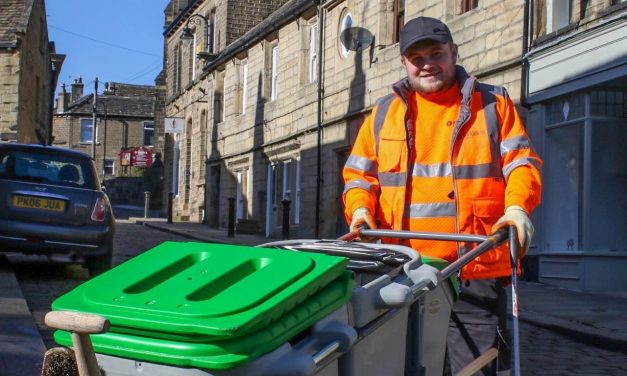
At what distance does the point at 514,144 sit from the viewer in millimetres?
3547

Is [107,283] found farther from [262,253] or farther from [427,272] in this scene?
[427,272]

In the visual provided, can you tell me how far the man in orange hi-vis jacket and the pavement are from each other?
3046mm

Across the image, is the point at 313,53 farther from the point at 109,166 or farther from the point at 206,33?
the point at 109,166

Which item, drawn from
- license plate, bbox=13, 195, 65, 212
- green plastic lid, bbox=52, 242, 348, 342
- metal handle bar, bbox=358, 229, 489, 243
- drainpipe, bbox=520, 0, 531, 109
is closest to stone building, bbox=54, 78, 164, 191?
drainpipe, bbox=520, 0, 531, 109

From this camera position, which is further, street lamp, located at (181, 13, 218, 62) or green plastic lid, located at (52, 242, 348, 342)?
street lamp, located at (181, 13, 218, 62)

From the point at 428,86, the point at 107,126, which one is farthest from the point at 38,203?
the point at 107,126

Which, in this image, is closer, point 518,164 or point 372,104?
point 518,164

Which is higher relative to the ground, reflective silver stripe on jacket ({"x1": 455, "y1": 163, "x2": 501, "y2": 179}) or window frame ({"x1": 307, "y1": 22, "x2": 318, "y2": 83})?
window frame ({"x1": 307, "y1": 22, "x2": 318, "y2": 83})

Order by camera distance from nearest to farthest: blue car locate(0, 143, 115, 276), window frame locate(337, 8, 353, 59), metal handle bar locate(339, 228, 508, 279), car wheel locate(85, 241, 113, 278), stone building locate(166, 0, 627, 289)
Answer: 1. metal handle bar locate(339, 228, 508, 279)
2. blue car locate(0, 143, 115, 276)
3. car wheel locate(85, 241, 113, 278)
4. stone building locate(166, 0, 627, 289)
5. window frame locate(337, 8, 353, 59)

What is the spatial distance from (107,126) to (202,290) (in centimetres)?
7345

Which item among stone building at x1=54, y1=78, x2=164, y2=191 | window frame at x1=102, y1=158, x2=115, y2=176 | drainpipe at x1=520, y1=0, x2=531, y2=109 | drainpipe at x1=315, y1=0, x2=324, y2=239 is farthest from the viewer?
window frame at x1=102, y1=158, x2=115, y2=176

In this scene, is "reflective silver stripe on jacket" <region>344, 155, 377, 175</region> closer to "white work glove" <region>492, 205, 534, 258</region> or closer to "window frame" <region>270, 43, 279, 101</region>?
"white work glove" <region>492, 205, 534, 258</region>

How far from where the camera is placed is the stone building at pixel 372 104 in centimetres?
1323

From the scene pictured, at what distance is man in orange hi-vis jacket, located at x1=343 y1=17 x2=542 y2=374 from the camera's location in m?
3.53
